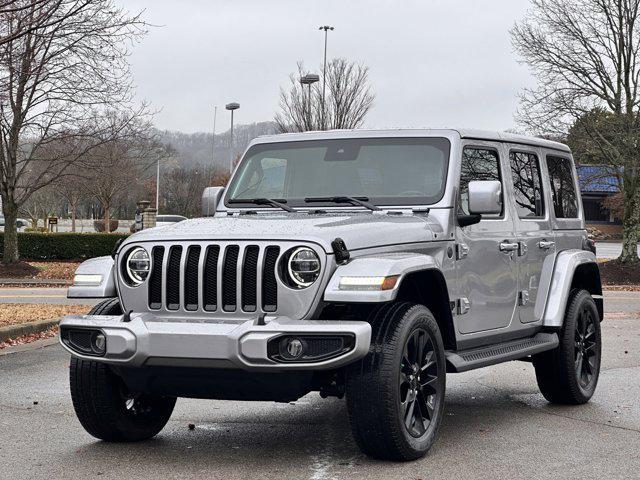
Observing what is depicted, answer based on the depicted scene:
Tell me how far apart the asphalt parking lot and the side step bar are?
49 cm

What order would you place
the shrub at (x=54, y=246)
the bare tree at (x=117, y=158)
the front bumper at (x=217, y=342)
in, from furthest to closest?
the shrub at (x=54, y=246)
the bare tree at (x=117, y=158)
the front bumper at (x=217, y=342)

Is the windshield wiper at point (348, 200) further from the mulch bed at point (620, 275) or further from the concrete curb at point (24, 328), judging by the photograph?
the mulch bed at point (620, 275)

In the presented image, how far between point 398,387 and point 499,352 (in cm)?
163

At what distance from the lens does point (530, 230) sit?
796 centimetres

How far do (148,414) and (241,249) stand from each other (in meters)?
1.60

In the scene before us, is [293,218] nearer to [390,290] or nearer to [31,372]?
[390,290]

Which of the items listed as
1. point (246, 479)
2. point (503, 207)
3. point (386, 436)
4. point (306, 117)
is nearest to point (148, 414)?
point (246, 479)

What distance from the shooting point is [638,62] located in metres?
31.2

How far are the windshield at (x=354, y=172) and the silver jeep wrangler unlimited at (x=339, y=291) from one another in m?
0.01

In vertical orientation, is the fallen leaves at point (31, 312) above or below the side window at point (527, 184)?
below

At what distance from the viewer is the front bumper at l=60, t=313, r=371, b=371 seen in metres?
5.50

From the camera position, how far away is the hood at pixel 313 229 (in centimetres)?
585

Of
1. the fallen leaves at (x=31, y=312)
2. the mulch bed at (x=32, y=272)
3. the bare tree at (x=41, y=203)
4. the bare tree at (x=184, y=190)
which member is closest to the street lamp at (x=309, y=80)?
the mulch bed at (x=32, y=272)

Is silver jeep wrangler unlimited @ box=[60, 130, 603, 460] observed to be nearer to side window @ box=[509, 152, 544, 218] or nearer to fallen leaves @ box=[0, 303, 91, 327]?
side window @ box=[509, 152, 544, 218]
